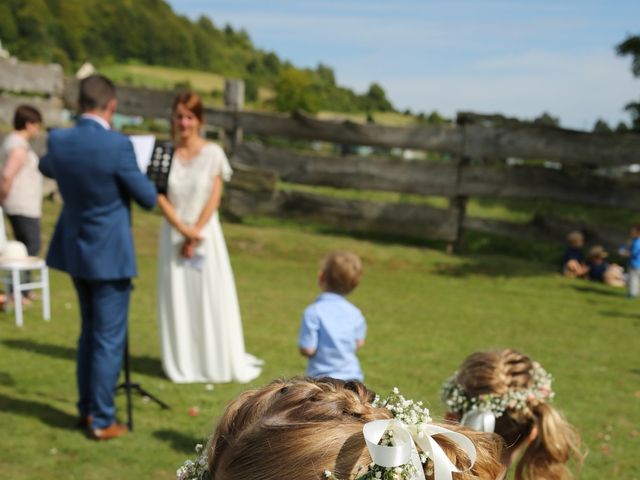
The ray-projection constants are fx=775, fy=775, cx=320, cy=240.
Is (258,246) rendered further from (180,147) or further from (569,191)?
(180,147)

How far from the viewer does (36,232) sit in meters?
8.77

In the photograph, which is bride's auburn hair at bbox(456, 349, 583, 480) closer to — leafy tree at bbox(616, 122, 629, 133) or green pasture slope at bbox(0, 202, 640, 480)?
green pasture slope at bbox(0, 202, 640, 480)

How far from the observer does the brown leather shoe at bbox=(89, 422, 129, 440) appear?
5219 millimetres

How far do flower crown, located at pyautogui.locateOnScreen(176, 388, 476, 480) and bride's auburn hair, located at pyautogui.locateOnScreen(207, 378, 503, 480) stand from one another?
0.03 m

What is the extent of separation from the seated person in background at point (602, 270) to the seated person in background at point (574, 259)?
12 cm

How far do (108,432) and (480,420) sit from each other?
2941mm

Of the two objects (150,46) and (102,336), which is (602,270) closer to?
(102,336)

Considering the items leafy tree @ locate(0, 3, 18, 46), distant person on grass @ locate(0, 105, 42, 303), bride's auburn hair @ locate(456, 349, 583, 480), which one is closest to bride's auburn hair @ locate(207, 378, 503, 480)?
bride's auburn hair @ locate(456, 349, 583, 480)

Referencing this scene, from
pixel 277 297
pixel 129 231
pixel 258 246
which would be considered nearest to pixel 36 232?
pixel 277 297

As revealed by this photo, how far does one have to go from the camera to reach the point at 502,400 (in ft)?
10.8

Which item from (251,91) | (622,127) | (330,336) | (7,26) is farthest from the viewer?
(7,26)

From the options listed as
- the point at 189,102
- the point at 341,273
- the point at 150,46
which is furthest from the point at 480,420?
the point at 150,46

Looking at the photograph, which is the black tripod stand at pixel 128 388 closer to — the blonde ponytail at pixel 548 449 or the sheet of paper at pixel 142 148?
the sheet of paper at pixel 142 148

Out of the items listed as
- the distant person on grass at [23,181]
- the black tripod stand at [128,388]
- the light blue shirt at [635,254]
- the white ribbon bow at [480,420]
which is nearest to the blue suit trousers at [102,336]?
the black tripod stand at [128,388]
